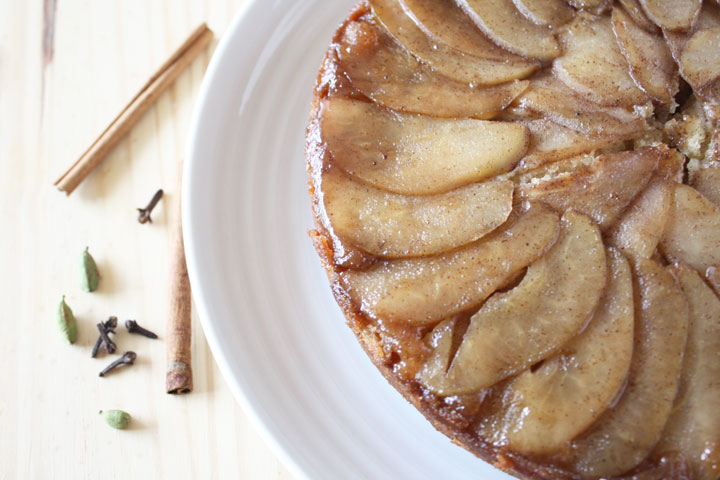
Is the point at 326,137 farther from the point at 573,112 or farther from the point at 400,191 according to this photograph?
the point at 573,112

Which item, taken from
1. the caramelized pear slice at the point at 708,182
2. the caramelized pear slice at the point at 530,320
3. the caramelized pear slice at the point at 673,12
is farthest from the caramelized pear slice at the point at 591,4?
the caramelized pear slice at the point at 530,320

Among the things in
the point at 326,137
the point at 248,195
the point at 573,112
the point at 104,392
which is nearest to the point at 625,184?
the point at 573,112

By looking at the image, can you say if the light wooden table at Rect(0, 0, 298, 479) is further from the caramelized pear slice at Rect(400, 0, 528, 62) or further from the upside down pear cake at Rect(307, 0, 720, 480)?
the caramelized pear slice at Rect(400, 0, 528, 62)

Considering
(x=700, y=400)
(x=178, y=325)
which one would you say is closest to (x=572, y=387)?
(x=700, y=400)

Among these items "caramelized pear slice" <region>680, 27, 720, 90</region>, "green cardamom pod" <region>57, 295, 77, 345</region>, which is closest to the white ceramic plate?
"green cardamom pod" <region>57, 295, 77, 345</region>

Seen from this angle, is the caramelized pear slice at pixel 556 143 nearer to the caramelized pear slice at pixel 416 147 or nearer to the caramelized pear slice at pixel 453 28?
the caramelized pear slice at pixel 416 147

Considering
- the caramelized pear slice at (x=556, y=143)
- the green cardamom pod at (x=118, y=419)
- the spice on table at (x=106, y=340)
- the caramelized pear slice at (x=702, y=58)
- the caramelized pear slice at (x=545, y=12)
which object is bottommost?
the green cardamom pod at (x=118, y=419)

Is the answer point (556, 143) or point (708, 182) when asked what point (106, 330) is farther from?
point (708, 182)
